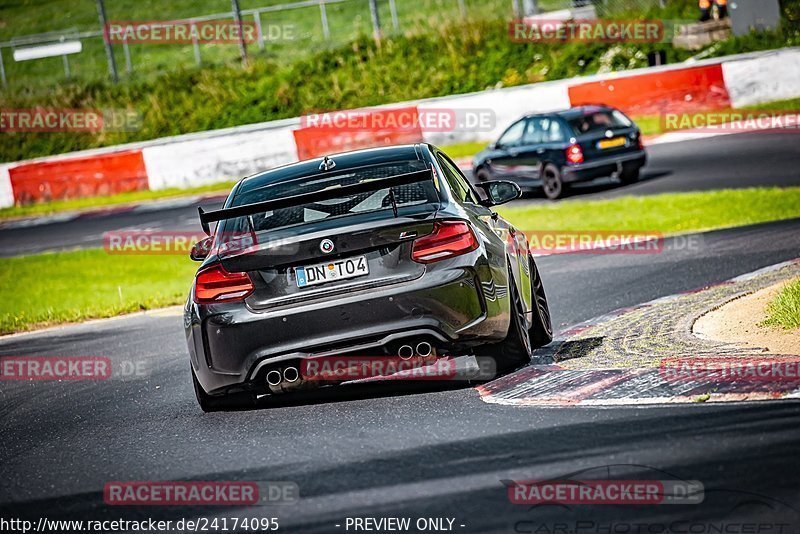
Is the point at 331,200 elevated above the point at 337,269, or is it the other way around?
the point at 331,200

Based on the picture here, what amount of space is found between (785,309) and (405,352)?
2.63 m

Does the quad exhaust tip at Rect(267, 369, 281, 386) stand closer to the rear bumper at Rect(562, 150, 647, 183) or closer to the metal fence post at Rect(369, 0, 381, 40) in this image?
the rear bumper at Rect(562, 150, 647, 183)

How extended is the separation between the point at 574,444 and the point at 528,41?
28.0 metres

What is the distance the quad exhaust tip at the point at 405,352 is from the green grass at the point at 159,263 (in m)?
8.00

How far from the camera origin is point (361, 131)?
28.5m

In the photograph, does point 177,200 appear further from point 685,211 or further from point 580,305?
point 580,305

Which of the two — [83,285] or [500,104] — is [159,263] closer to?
[83,285]

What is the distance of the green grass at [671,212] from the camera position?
612 inches

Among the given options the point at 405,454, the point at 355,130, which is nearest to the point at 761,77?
the point at 355,130

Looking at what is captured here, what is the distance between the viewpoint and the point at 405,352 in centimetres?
720

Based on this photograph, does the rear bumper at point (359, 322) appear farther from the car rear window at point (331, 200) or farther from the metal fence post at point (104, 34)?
the metal fence post at point (104, 34)

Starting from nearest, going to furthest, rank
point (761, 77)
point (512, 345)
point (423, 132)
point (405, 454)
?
point (405, 454), point (512, 345), point (761, 77), point (423, 132)

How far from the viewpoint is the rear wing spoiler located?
23.9ft

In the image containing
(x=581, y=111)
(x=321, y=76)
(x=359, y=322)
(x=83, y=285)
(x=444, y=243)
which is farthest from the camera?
(x=321, y=76)
